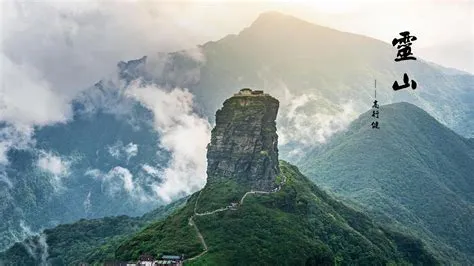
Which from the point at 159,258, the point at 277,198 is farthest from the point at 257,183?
the point at 159,258

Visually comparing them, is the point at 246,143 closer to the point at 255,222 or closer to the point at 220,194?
the point at 220,194

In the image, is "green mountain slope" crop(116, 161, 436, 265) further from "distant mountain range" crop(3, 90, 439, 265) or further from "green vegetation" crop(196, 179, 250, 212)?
"green vegetation" crop(196, 179, 250, 212)

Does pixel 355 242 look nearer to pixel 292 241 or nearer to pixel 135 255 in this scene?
pixel 292 241

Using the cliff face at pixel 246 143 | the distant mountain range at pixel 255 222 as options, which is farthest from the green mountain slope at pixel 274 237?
the cliff face at pixel 246 143

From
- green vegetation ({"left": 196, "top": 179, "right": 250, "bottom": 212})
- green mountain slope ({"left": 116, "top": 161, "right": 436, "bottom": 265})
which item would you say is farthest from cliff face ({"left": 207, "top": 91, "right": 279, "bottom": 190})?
green mountain slope ({"left": 116, "top": 161, "right": 436, "bottom": 265})

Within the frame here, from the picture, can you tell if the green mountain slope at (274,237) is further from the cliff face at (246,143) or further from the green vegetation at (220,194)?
the cliff face at (246,143)

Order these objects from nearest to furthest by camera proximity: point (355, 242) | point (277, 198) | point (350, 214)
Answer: point (277, 198) < point (355, 242) < point (350, 214)

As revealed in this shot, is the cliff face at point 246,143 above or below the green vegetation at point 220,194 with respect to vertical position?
above
